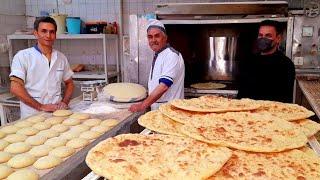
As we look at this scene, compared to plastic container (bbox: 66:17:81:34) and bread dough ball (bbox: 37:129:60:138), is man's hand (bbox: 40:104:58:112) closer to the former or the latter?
bread dough ball (bbox: 37:129:60:138)

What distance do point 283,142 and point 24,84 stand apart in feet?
7.26

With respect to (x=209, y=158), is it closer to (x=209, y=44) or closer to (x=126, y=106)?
(x=126, y=106)

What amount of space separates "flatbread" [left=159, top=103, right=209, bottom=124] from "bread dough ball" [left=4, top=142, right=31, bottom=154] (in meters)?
0.80

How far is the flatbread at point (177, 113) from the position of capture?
1.48m

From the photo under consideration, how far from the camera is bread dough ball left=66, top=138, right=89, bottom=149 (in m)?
1.68

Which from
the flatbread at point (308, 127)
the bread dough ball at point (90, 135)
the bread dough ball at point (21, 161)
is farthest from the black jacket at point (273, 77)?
the bread dough ball at point (21, 161)

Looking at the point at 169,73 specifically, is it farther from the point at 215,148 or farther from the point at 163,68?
the point at 215,148

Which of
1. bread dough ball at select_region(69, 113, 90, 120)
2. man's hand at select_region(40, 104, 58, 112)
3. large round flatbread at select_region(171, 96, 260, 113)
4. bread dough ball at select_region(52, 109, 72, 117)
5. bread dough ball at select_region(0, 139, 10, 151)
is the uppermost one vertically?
large round flatbread at select_region(171, 96, 260, 113)

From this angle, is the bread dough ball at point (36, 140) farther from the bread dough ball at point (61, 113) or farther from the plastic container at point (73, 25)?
the plastic container at point (73, 25)

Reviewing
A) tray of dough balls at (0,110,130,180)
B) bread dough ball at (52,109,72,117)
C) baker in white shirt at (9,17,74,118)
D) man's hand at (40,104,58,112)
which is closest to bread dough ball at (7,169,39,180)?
tray of dough balls at (0,110,130,180)

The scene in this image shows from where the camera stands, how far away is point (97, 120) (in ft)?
6.72

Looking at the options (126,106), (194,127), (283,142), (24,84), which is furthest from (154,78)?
(283,142)

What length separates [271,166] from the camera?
1039mm

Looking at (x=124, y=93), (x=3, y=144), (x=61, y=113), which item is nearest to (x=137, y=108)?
(x=124, y=93)
